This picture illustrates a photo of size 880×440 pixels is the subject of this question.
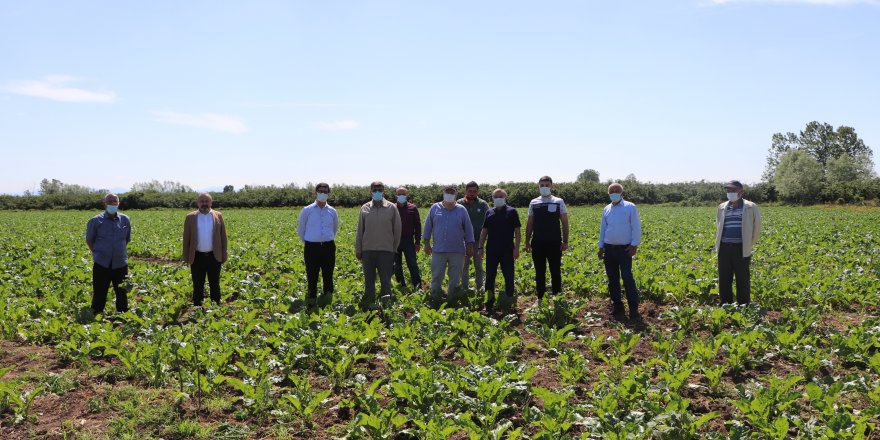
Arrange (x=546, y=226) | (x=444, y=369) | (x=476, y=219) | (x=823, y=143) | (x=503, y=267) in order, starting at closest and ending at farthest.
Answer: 1. (x=444, y=369)
2. (x=546, y=226)
3. (x=503, y=267)
4. (x=476, y=219)
5. (x=823, y=143)

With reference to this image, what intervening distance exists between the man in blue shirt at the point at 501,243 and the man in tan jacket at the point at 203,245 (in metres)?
4.31

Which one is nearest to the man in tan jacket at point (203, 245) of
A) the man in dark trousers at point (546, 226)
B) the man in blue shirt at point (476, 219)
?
the man in blue shirt at point (476, 219)

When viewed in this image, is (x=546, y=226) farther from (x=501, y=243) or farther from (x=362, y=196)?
(x=362, y=196)

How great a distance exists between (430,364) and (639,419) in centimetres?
260

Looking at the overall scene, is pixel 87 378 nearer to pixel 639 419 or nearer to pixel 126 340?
pixel 126 340

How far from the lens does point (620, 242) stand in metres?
8.91

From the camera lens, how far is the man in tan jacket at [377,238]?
9.39 m

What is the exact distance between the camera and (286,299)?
30.0 feet

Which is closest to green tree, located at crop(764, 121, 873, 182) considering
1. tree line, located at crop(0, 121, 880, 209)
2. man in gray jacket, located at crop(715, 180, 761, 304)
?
tree line, located at crop(0, 121, 880, 209)

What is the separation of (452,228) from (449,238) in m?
0.17

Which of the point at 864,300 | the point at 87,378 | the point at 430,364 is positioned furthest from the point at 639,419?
the point at 864,300

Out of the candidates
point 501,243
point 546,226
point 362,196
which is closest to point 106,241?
point 501,243

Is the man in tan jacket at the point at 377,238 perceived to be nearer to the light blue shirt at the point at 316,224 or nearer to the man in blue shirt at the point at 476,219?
the light blue shirt at the point at 316,224

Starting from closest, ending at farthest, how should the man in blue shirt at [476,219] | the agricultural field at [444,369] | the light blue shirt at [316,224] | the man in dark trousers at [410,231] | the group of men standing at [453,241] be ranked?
the agricultural field at [444,369] → the group of men standing at [453,241] → the light blue shirt at [316,224] → the man in blue shirt at [476,219] → the man in dark trousers at [410,231]
